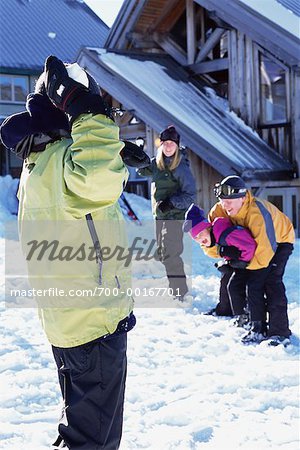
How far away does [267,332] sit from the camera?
5.83 metres

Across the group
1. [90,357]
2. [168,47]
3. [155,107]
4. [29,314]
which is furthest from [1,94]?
[90,357]

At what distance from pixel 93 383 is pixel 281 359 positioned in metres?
3.03

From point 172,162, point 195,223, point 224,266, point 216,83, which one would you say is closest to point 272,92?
point 216,83

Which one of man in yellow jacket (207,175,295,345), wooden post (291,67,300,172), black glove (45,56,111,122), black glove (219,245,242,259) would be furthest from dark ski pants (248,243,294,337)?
wooden post (291,67,300,172)

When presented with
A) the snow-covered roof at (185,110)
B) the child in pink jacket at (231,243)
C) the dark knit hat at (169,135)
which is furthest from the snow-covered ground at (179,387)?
the snow-covered roof at (185,110)

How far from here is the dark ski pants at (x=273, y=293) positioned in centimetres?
571

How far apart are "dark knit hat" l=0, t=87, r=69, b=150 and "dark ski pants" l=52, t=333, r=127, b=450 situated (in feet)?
2.86

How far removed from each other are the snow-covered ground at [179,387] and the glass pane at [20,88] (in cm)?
1865

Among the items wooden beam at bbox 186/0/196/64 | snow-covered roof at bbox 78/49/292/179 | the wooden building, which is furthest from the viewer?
wooden beam at bbox 186/0/196/64

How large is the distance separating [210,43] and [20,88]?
1153 cm

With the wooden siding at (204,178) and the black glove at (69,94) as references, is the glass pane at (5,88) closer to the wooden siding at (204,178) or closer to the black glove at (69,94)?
the wooden siding at (204,178)

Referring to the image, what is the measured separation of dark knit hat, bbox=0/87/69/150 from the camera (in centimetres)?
258

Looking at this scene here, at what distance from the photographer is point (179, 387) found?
463 cm

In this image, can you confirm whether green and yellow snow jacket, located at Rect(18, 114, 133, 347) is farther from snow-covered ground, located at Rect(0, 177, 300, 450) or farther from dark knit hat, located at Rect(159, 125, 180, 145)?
dark knit hat, located at Rect(159, 125, 180, 145)
